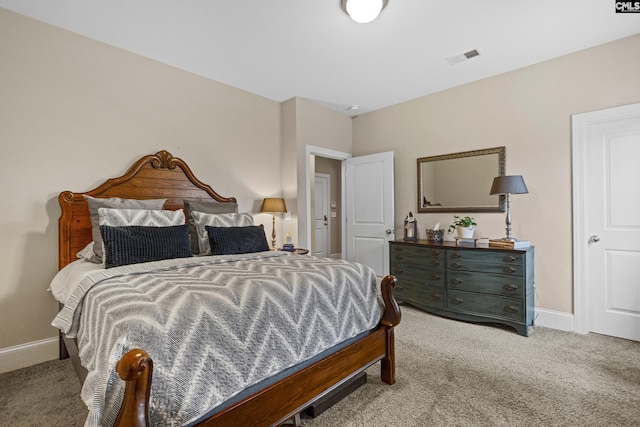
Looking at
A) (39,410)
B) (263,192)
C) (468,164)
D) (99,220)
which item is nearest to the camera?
(39,410)

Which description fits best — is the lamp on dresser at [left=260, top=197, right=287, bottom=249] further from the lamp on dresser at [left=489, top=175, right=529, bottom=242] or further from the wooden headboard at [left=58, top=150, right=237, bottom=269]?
the lamp on dresser at [left=489, top=175, right=529, bottom=242]

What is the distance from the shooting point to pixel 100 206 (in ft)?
8.18

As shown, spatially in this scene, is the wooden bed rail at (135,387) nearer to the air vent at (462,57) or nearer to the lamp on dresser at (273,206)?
the lamp on dresser at (273,206)

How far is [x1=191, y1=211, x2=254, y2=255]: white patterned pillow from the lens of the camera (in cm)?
276

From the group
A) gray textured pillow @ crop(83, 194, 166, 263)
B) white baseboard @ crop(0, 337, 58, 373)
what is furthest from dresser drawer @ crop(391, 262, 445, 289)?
white baseboard @ crop(0, 337, 58, 373)

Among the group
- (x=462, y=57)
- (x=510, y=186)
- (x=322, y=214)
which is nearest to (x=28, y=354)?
(x=510, y=186)

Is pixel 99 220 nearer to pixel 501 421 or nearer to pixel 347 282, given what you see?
pixel 347 282

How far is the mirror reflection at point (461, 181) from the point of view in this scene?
3467 millimetres

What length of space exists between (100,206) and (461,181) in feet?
12.0

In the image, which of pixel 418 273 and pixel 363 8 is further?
pixel 418 273

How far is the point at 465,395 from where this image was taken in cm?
193

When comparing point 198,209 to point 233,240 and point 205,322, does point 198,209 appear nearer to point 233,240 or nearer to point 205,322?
point 233,240

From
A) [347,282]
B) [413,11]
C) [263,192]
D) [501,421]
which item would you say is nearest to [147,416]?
[347,282]

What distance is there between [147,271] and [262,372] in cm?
98
